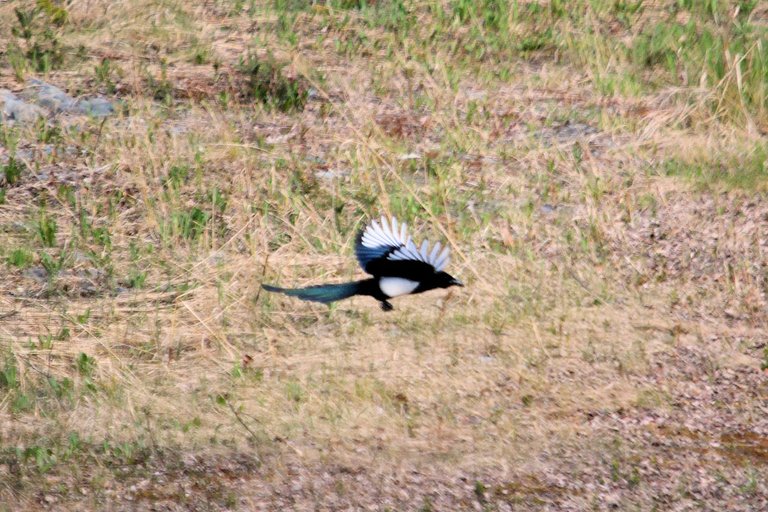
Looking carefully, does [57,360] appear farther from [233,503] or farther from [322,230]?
[322,230]

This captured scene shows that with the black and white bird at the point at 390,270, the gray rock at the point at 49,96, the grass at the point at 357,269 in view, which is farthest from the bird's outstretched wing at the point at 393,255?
the gray rock at the point at 49,96

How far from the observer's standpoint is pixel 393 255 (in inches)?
180

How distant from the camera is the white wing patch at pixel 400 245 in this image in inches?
177

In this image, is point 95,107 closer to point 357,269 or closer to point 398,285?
point 357,269

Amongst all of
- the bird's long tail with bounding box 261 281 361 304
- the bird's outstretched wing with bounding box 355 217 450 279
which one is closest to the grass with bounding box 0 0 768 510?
the bird's long tail with bounding box 261 281 361 304

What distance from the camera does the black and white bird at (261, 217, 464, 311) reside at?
454 centimetres

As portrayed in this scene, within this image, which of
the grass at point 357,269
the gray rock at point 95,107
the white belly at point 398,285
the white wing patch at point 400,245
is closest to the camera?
the grass at point 357,269

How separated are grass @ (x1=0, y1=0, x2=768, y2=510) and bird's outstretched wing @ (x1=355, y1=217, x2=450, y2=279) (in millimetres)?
448

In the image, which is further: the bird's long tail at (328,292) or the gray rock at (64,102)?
the gray rock at (64,102)

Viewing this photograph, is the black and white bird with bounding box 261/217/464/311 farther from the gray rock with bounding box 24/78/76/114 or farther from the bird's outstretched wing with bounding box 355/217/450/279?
the gray rock with bounding box 24/78/76/114

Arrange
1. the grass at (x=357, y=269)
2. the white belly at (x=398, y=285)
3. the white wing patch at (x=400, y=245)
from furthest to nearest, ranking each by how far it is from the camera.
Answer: the white belly at (x=398, y=285)
the white wing patch at (x=400, y=245)
the grass at (x=357, y=269)

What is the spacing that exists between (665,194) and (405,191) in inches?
57.7

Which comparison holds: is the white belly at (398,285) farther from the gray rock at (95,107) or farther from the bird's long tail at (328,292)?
the gray rock at (95,107)

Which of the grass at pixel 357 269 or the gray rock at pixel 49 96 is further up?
the gray rock at pixel 49 96
